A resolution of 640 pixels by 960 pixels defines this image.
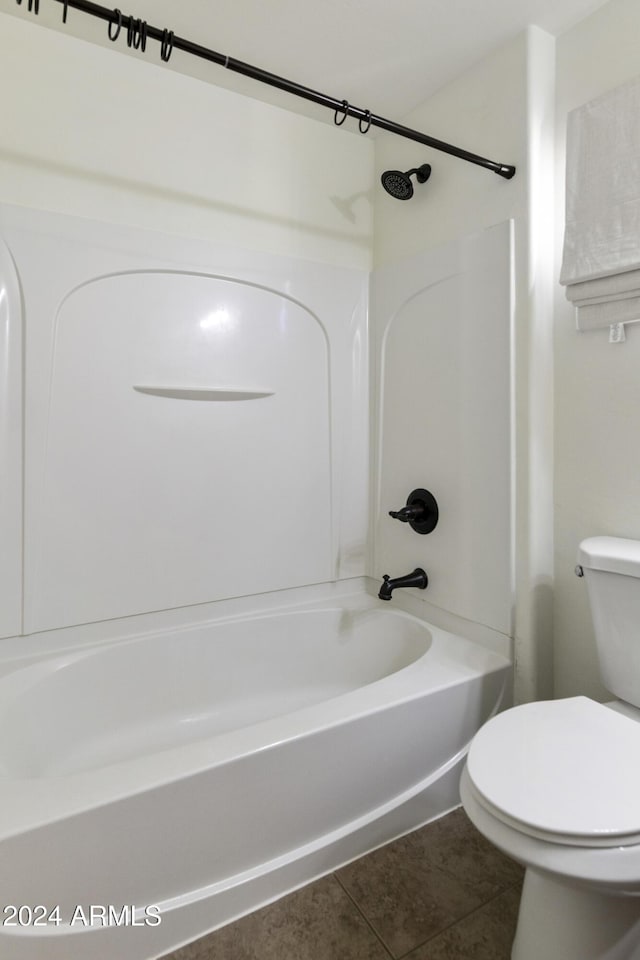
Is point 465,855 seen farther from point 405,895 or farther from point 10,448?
point 10,448

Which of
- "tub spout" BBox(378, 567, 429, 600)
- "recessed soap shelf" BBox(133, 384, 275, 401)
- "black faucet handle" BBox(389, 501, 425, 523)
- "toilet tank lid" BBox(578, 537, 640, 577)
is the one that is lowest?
"tub spout" BBox(378, 567, 429, 600)

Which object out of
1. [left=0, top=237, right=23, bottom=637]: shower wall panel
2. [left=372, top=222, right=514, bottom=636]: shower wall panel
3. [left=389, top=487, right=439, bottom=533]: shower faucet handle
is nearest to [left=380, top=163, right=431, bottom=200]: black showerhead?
[left=372, top=222, right=514, bottom=636]: shower wall panel

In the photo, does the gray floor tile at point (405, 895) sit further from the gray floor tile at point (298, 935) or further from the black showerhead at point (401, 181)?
the black showerhead at point (401, 181)

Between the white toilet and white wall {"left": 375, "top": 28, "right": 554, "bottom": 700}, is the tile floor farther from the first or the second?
white wall {"left": 375, "top": 28, "right": 554, "bottom": 700}

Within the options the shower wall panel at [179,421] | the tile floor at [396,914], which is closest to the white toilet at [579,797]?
the tile floor at [396,914]

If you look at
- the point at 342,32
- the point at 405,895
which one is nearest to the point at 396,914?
the point at 405,895

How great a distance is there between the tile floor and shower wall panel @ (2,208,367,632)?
0.94 m

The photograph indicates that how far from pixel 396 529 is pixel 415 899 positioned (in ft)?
3.88

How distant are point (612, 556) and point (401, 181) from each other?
140 cm

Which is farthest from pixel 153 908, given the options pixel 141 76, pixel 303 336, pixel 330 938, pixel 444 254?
pixel 141 76

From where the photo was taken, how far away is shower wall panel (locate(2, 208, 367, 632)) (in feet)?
5.35

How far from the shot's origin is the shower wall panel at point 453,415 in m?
1.67

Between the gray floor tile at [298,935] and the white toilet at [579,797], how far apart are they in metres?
0.36

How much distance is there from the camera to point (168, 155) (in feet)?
5.88
